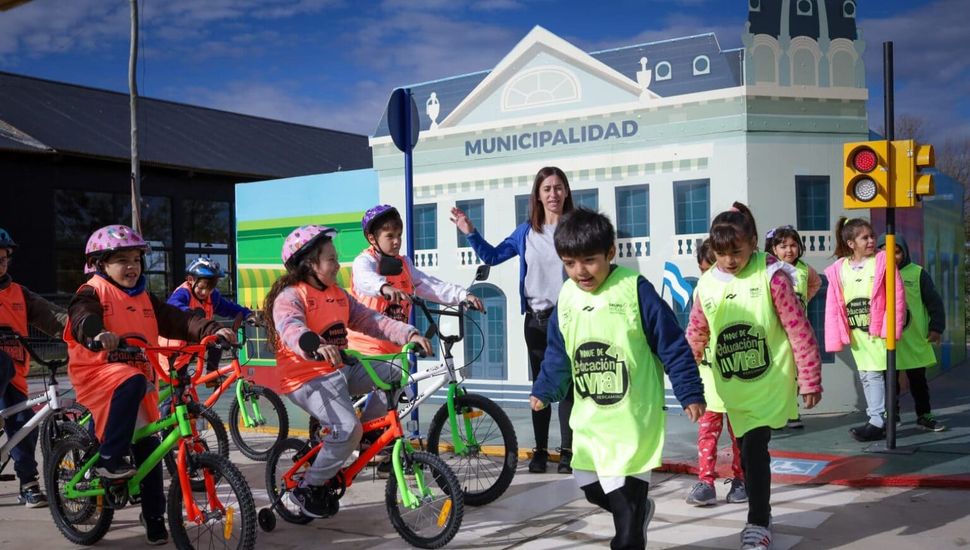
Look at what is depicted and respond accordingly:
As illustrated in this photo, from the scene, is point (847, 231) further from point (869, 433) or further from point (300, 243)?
point (300, 243)

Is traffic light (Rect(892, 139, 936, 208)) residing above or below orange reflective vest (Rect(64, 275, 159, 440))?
above

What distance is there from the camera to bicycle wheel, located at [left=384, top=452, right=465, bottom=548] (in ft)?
14.6

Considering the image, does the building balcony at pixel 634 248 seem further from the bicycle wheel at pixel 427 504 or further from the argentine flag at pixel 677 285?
the bicycle wheel at pixel 427 504

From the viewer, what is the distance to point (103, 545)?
4973 mm

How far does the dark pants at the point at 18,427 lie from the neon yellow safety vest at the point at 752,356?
4.56 metres

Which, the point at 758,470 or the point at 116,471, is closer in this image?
the point at 758,470

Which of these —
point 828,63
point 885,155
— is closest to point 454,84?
point 828,63

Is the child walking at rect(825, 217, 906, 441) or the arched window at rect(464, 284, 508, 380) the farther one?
the arched window at rect(464, 284, 508, 380)

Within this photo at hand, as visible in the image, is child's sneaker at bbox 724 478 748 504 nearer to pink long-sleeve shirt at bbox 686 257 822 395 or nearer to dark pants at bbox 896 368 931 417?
pink long-sleeve shirt at bbox 686 257 822 395

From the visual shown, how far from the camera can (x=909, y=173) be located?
245 inches

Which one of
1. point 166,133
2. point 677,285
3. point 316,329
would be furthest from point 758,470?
point 166,133

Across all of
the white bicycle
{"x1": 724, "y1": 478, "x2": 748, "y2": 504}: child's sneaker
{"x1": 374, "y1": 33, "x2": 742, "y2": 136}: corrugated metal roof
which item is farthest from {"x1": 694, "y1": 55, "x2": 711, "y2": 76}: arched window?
the white bicycle

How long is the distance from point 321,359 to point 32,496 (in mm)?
2757

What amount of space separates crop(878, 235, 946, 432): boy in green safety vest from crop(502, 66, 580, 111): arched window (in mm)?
3378
